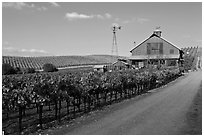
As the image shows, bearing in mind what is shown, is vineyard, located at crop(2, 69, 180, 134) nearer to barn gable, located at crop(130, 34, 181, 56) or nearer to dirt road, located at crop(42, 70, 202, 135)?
dirt road, located at crop(42, 70, 202, 135)

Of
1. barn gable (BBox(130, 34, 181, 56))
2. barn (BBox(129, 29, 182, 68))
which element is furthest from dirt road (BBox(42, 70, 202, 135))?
barn gable (BBox(130, 34, 181, 56))

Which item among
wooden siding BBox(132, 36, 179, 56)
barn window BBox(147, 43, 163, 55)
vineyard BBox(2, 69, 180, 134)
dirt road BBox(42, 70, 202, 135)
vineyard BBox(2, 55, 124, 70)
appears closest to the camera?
dirt road BBox(42, 70, 202, 135)

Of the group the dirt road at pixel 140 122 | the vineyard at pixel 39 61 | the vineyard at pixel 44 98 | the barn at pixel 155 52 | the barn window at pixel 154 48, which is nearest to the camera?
the dirt road at pixel 140 122

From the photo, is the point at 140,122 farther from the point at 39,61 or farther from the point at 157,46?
the point at 39,61

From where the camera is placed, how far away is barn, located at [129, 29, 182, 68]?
71188 millimetres

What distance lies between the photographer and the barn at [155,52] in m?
71.2

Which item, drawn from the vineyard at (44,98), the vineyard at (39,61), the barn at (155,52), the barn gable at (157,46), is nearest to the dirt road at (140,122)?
the vineyard at (44,98)

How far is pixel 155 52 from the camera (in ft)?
240

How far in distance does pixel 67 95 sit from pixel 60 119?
1.30 meters

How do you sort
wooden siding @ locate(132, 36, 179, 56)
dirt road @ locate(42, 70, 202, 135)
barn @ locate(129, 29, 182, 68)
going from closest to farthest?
dirt road @ locate(42, 70, 202, 135) < barn @ locate(129, 29, 182, 68) < wooden siding @ locate(132, 36, 179, 56)

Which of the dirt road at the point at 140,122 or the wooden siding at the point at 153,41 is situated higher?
the wooden siding at the point at 153,41

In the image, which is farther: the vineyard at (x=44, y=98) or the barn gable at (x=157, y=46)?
the barn gable at (x=157, y=46)

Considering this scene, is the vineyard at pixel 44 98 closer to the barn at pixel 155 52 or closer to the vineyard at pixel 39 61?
the barn at pixel 155 52

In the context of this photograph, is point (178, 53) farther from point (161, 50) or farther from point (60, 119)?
point (60, 119)
